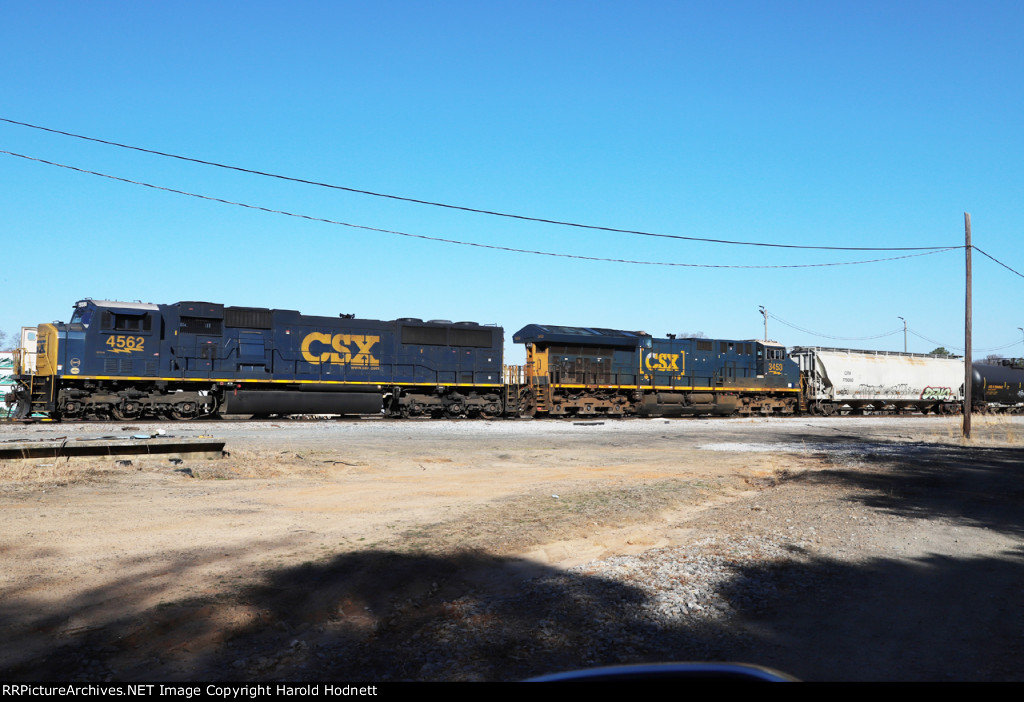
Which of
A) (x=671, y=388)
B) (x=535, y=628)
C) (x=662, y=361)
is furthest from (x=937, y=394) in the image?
(x=535, y=628)

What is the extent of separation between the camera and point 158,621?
5148 millimetres

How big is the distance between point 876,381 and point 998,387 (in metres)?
10.2

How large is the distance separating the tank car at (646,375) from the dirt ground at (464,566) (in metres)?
17.4

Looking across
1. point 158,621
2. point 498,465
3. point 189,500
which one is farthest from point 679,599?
point 498,465

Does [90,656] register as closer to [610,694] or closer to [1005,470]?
[610,694]

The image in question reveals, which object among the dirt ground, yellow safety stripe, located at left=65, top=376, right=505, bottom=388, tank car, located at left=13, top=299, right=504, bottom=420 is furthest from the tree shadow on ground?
tank car, located at left=13, top=299, right=504, bottom=420

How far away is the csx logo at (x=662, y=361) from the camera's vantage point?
111 ft

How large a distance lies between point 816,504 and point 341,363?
20.4 m

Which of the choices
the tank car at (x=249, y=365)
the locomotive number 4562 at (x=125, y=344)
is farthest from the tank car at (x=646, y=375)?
the locomotive number 4562 at (x=125, y=344)

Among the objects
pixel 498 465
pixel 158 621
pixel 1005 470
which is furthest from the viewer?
pixel 498 465

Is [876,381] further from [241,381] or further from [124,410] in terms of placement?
[124,410]

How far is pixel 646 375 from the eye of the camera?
33.8m

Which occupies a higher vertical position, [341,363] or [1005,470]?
[341,363]

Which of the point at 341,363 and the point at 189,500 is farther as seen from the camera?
the point at 341,363
